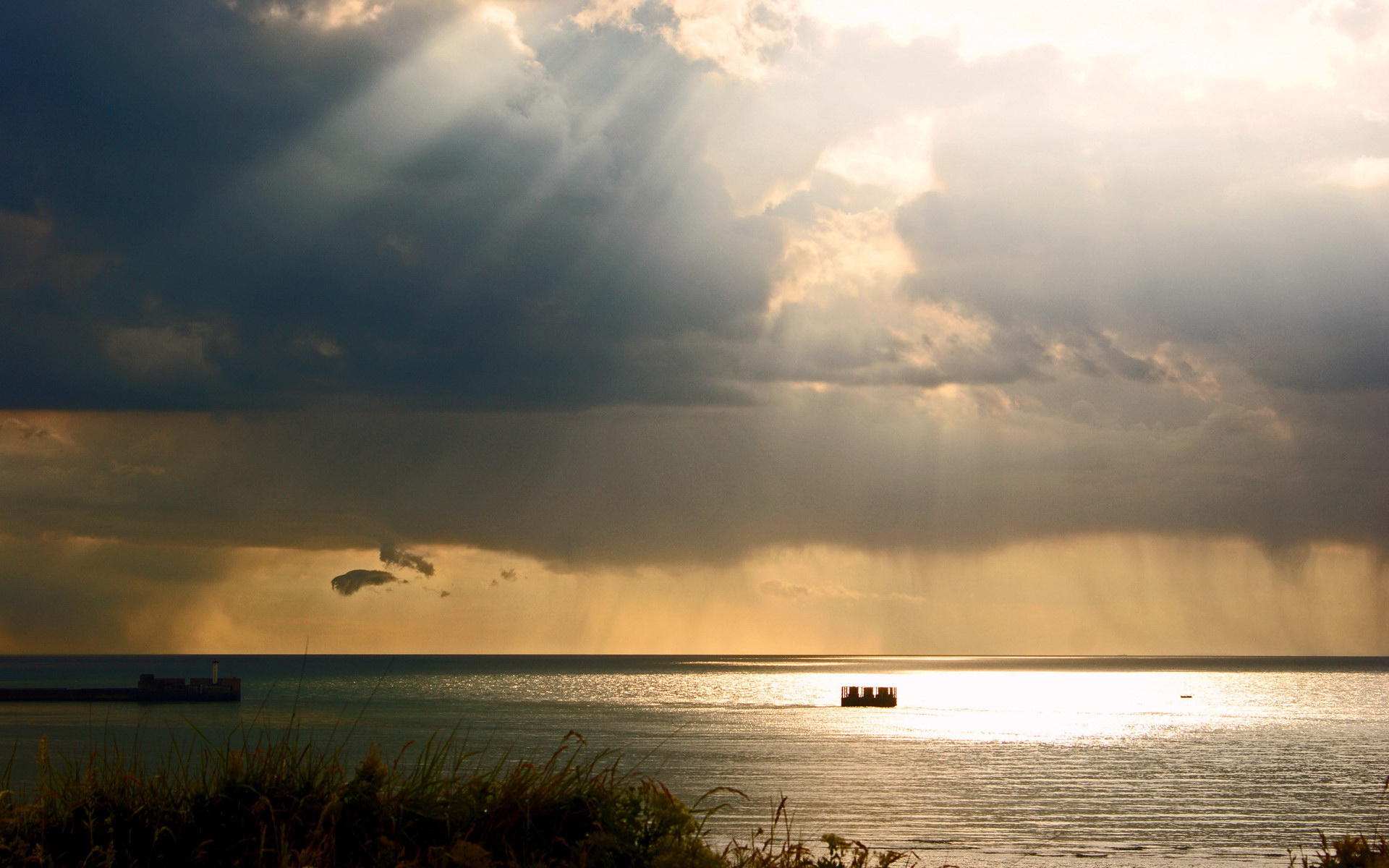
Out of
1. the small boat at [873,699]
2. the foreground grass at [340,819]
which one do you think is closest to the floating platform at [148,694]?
the small boat at [873,699]

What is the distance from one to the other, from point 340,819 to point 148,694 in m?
146

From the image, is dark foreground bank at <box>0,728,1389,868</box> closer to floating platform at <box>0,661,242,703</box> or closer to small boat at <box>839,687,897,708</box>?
floating platform at <box>0,661,242,703</box>

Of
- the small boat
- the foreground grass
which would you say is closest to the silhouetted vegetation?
the foreground grass

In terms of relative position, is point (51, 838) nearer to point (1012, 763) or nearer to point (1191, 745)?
point (1012, 763)

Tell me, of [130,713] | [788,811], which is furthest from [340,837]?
[130,713]

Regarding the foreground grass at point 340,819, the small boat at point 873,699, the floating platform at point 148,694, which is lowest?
the foreground grass at point 340,819

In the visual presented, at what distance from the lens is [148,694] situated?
13588 centimetres

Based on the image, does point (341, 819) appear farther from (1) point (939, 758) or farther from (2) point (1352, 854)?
(1) point (939, 758)

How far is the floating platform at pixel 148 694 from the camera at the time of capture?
137 m

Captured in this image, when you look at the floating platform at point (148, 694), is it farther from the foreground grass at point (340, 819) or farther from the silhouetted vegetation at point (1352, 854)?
the silhouetted vegetation at point (1352, 854)

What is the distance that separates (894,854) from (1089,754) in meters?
93.2

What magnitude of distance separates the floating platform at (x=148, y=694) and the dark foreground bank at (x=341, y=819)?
141m

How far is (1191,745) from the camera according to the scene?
104 metres

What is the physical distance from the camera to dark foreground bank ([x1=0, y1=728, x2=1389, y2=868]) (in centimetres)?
822
